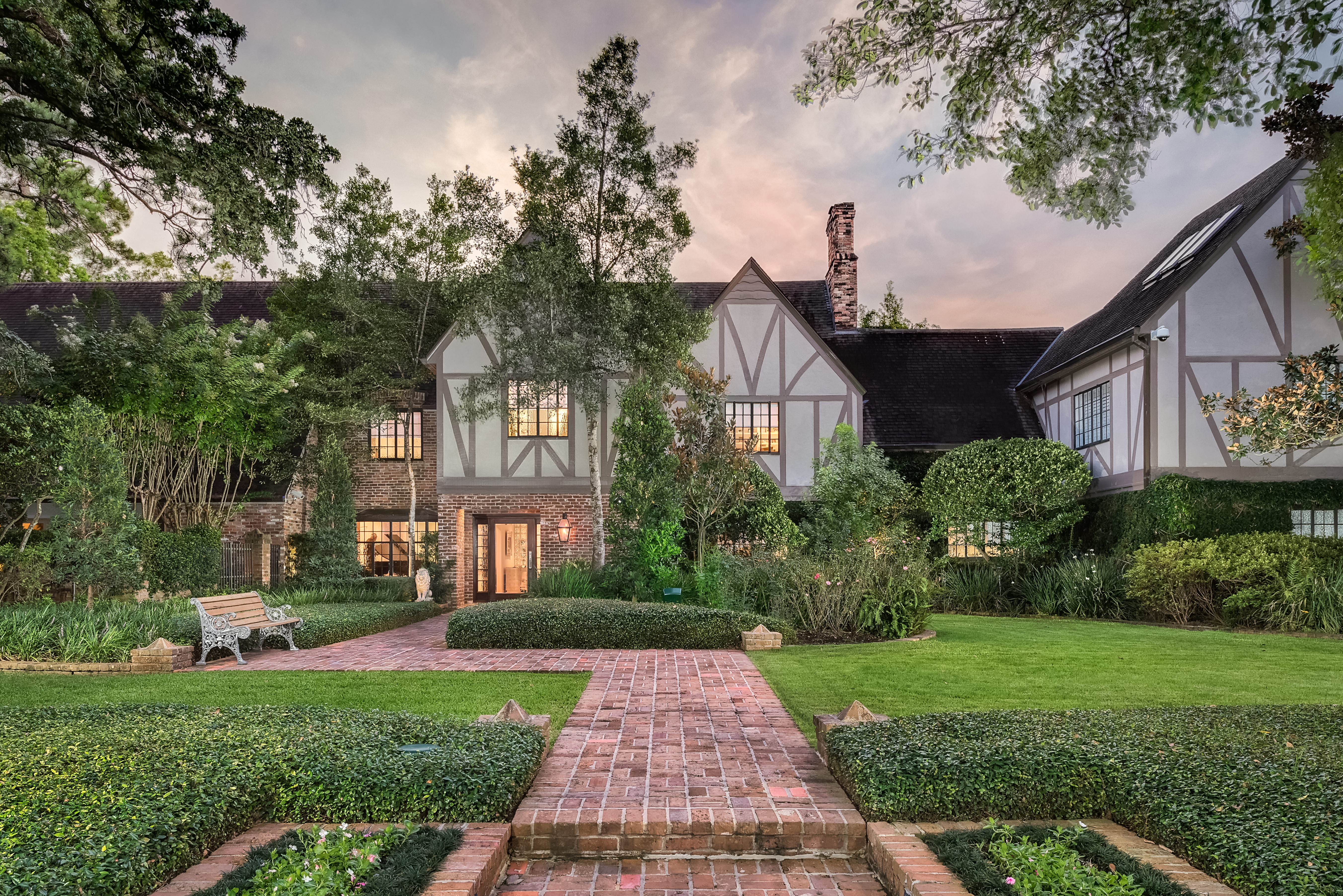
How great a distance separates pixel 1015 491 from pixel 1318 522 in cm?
571

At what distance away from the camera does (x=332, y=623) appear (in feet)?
36.2

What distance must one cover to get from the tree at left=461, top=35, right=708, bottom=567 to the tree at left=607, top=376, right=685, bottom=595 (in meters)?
1.88

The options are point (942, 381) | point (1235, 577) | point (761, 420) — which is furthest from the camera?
point (942, 381)

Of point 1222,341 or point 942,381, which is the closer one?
point 1222,341

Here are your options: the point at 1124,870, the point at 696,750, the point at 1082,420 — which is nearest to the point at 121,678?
the point at 696,750

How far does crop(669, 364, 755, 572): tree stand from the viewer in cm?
1461

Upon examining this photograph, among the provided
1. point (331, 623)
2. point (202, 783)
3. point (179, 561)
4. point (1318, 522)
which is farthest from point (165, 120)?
point (1318, 522)

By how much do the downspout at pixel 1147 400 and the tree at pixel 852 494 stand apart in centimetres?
459

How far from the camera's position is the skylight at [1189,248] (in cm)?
1583

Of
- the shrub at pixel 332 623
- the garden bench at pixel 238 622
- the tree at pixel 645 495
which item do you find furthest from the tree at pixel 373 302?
the garden bench at pixel 238 622

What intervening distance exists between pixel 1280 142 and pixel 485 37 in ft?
45.3

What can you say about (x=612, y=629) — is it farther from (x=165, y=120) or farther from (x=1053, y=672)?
(x=165, y=120)

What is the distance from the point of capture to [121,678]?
8.16m

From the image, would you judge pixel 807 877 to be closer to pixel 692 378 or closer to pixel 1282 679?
pixel 1282 679
